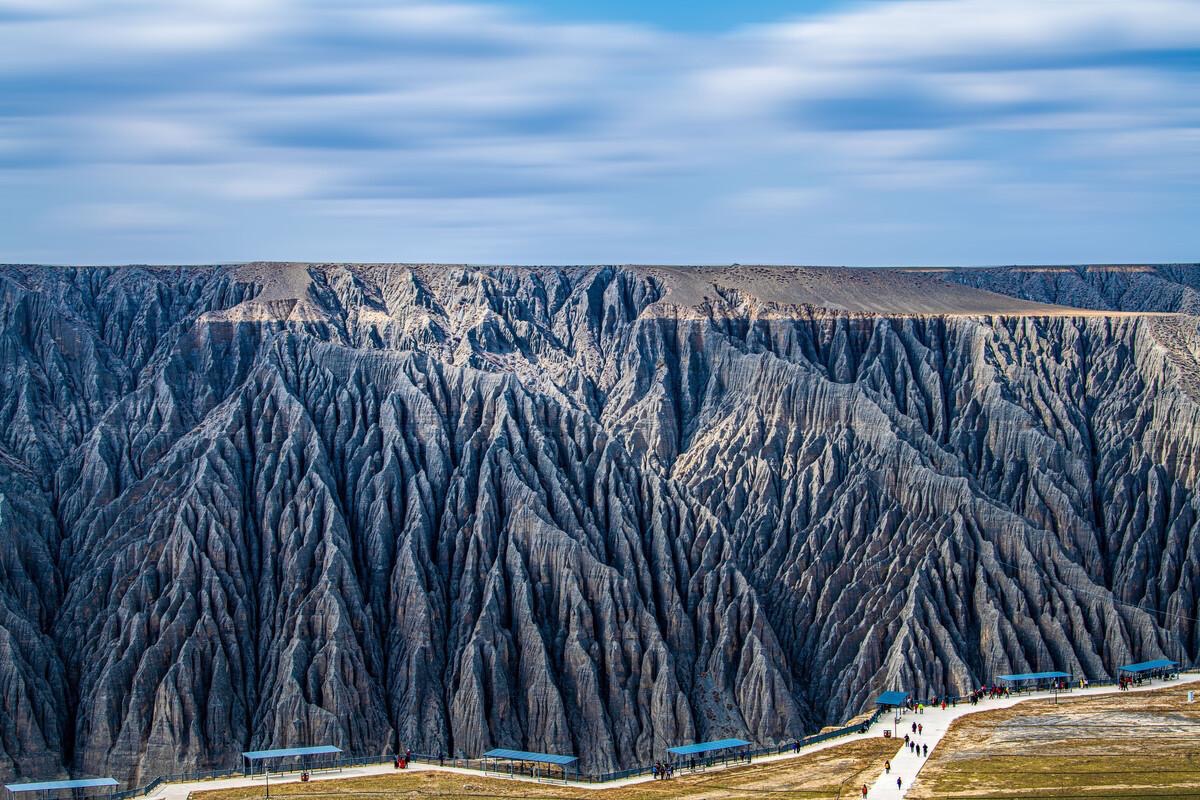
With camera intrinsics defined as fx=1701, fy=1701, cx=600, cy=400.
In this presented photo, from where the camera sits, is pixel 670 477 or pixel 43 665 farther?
pixel 670 477

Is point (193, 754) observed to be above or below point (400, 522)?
below

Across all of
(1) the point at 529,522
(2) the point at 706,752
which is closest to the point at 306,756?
(2) the point at 706,752

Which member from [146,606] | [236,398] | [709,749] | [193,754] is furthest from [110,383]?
[709,749]

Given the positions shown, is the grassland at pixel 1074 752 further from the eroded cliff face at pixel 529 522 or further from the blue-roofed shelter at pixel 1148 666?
the eroded cliff face at pixel 529 522

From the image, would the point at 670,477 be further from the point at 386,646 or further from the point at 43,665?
the point at 43,665

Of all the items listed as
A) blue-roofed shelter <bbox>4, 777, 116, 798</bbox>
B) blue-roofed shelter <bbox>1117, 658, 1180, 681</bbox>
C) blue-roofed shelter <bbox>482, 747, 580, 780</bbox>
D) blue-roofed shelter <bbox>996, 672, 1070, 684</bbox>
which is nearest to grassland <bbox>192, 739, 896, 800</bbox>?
blue-roofed shelter <bbox>482, 747, 580, 780</bbox>

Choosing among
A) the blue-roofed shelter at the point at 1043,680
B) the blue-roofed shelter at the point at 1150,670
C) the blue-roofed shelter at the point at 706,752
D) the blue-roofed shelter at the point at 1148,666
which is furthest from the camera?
the blue-roofed shelter at the point at 1148,666

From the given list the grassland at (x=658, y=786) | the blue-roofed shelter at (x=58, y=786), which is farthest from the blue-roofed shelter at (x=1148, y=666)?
the blue-roofed shelter at (x=58, y=786)
